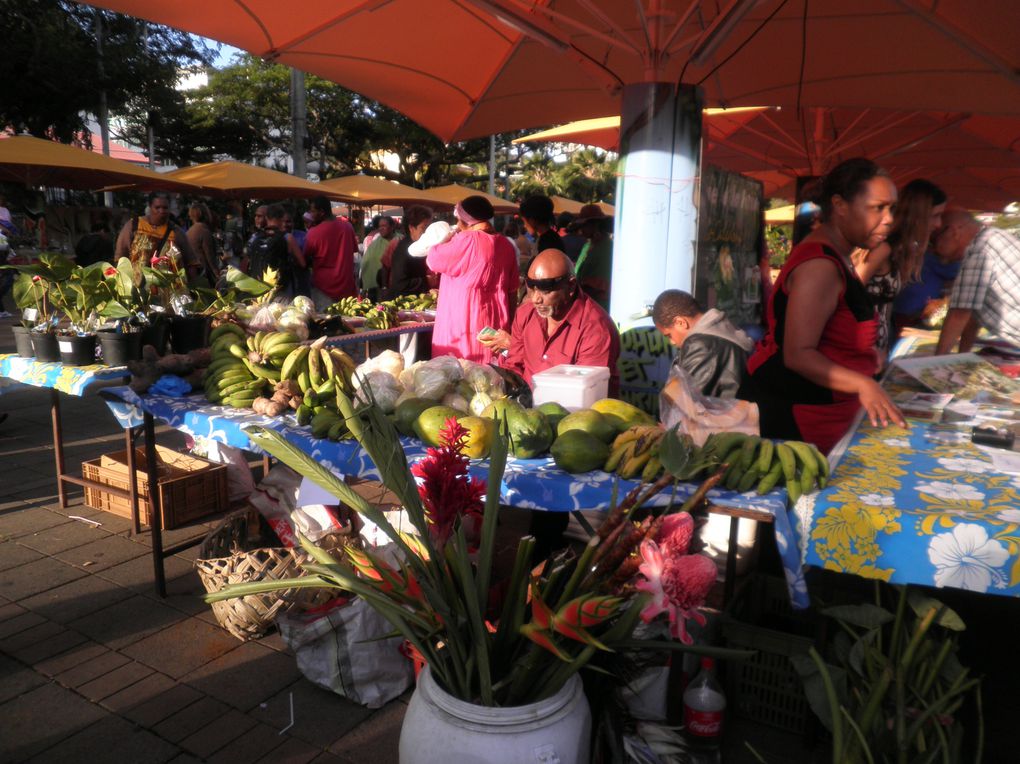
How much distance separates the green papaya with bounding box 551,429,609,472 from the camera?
2.08 meters

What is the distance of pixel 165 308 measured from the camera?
345 centimetres

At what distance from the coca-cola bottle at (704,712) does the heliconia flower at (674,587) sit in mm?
899

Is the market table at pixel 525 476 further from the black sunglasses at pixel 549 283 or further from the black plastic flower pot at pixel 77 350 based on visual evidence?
the black sunglasses at pixel 549 283

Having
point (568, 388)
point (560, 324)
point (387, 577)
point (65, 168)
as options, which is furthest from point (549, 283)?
point (65, 168)

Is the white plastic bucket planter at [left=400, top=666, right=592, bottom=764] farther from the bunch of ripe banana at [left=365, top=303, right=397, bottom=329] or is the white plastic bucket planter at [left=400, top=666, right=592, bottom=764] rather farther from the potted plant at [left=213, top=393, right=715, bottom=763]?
the bunch of ripe banana at [left=365, top=303, right=397, bottom=329]

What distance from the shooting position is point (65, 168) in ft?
31.3

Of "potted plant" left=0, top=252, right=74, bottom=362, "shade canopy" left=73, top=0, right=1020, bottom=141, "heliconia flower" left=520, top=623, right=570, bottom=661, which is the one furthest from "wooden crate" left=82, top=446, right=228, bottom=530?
"heliconia flower" left=520, top=623, right=570, bottom=661

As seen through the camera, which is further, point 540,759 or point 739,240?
point 739,240

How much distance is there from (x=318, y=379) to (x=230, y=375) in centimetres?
48

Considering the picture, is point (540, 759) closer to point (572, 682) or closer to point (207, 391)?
point (572, 682)

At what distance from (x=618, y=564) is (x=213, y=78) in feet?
106

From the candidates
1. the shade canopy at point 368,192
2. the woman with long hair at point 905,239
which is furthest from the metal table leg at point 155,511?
the shade canopy at point 368,192

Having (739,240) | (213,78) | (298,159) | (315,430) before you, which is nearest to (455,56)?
(739,240)

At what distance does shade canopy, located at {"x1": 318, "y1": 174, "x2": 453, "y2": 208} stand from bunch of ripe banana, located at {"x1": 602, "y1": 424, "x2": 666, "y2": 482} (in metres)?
10.5
